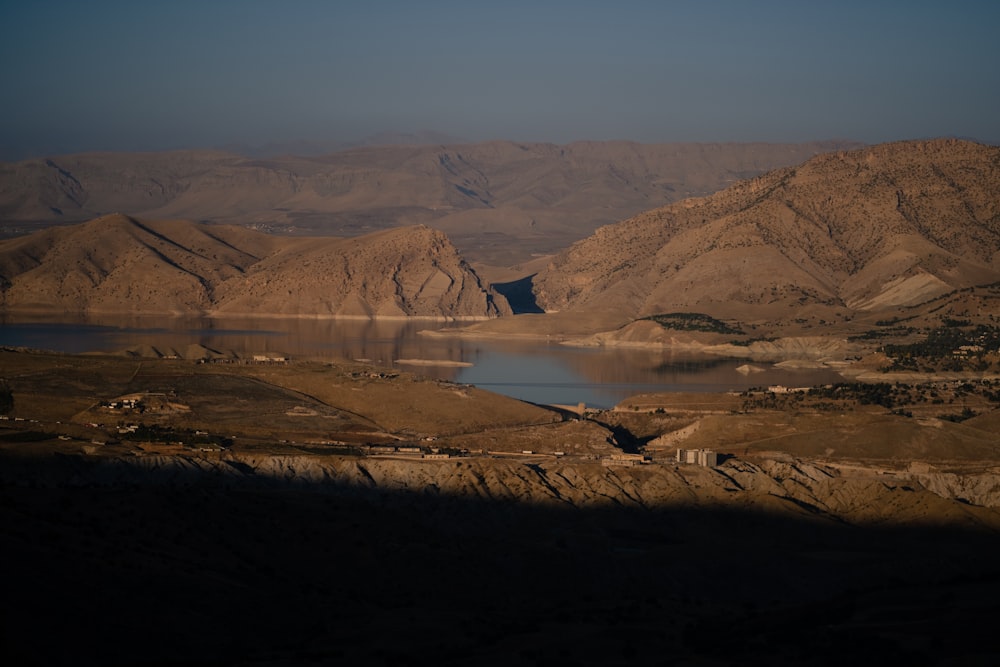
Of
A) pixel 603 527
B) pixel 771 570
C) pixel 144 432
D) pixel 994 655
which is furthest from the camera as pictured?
pixel 144 432

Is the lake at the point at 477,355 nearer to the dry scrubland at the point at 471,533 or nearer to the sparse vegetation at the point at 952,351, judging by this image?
the sparse vegetation at the point at 952,351

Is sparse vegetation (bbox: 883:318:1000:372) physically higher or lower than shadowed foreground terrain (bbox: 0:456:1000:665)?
lower

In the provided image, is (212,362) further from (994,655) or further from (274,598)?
(994,655)

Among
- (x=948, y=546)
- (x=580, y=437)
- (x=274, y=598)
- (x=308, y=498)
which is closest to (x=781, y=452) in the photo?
(x=580, y=437)

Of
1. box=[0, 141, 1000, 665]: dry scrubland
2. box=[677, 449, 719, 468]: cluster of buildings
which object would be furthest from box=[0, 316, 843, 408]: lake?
box=[677, 449, 719, 468]: cluster of buildings

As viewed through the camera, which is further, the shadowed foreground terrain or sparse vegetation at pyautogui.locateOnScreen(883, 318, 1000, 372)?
sparse vegetation at pyautogui.locateOnScreen(883, 318, 1000, 372)

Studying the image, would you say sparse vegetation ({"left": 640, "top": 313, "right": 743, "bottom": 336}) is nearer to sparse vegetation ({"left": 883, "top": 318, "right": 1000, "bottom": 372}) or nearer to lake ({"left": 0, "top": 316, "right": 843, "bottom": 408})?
lake ({"left": 0, "top": 316, "right": 843, "bottom": 408})

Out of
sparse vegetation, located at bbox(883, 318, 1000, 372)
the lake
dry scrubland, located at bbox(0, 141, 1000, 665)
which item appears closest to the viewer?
dry scrubland, located at bbox(0, 141, 1000, 665)
